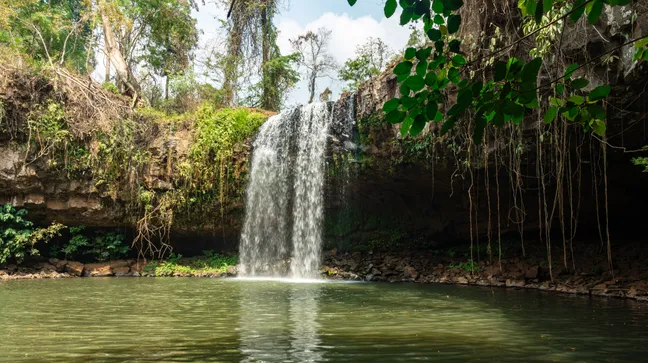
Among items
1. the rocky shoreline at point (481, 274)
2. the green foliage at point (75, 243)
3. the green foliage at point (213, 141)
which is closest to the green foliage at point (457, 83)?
the rocky shoreline at point (481, 274)

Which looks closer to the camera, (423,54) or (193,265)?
(423,54)

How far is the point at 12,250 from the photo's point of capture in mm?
12664

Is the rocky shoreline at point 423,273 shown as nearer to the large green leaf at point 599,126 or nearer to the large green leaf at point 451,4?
the large green leaf at point 599,126

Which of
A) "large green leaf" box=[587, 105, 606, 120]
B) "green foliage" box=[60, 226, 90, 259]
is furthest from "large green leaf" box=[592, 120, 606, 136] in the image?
"green foliage" box=[60, 226, 90, 259]

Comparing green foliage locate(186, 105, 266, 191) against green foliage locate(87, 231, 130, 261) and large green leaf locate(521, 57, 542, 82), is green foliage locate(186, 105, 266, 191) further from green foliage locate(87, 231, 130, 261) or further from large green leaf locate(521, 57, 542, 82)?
large green leaf locate(521, 57, 542, 82)

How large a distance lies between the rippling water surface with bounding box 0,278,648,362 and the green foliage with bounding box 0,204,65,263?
519cm

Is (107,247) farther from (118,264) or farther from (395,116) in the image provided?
(395,116)

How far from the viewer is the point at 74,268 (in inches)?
521

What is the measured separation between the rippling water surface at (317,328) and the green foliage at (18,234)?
5186 millimetres

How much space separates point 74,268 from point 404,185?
9.73 m

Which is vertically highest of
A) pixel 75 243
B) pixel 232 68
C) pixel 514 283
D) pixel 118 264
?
pixel 232 68

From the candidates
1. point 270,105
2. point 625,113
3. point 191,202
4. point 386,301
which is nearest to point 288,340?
point 386,301

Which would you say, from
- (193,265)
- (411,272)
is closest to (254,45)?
(193,265)

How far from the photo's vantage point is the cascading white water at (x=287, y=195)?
13258 mm
